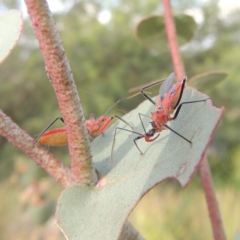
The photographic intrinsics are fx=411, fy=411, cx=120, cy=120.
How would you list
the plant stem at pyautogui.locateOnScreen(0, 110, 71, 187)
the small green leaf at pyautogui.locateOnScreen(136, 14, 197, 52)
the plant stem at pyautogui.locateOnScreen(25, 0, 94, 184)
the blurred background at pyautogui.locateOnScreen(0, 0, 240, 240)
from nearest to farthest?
1. the plant stem at pyautogui.locateOnScreen(25, 0, 94, 184)
2. the plant stem at pyautogui.locateOnScreen(0, 110, 71, 187)
3. the small green leaf at pyautogui.locateOnScreen(136, 14, 197, 52)
4. the blurred background at pyautogui.locateOnScreen(0, 0, 240, 240)

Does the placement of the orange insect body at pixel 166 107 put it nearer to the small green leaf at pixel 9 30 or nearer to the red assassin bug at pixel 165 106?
the red assassin bug at pixel 165 106

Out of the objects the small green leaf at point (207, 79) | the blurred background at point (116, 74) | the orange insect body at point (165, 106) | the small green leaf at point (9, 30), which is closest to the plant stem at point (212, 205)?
the orange insect body at point (165, 106)

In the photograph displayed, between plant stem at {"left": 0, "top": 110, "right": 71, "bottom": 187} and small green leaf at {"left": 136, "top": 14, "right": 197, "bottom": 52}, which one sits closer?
plant stem at {"left": 0, "top": 110, "right": 71, "bottom": 187}

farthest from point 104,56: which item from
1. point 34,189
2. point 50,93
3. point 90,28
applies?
point 34,189

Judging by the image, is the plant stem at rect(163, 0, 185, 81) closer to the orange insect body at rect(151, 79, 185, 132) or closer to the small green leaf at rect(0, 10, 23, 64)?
the orange insect body at rect(151, 79, 185, 132)

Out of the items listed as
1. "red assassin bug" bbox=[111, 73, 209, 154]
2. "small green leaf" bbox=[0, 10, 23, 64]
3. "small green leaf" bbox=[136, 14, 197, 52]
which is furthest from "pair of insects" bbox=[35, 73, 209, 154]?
Result: "small green leaf" bbox=[136, 14, 197, 52]

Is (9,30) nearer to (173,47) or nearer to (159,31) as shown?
(173,47)
